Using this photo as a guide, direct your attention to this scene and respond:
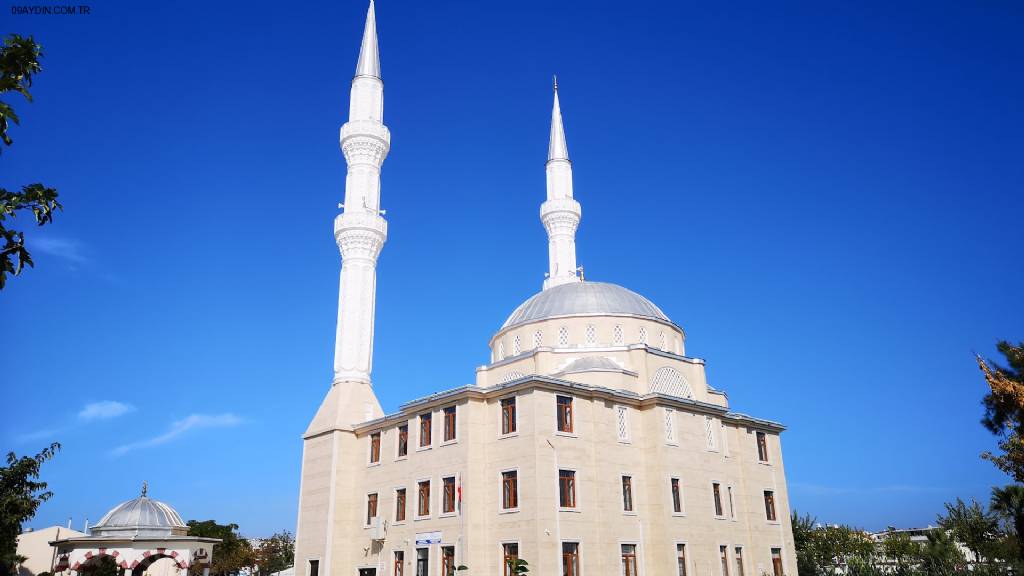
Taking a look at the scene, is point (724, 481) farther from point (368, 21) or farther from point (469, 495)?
point (368, 21)

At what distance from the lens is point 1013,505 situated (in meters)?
24.2

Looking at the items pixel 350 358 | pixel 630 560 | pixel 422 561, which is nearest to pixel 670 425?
pixel 630 560

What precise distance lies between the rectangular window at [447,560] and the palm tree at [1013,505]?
57.5 feet

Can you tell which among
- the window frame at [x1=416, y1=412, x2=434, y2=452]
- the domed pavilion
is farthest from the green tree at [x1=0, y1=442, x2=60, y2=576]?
the window frame at [x1=416, y1=412, x2=434, y2=452]

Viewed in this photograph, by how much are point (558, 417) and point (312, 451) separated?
12282 millimetres

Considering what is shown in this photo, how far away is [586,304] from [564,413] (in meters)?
7.92

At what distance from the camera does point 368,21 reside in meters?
40.6

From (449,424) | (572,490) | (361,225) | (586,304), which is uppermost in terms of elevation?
(361,225)

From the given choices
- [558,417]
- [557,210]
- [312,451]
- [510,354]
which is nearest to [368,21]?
[557,210]

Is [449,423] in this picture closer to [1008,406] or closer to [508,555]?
[508,555]

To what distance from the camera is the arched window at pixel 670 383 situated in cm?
3081

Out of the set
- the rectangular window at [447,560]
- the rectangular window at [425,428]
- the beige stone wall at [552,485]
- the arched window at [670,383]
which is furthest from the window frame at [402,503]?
the arched window at [670,383]

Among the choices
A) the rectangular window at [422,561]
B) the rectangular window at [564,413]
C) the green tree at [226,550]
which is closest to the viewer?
the rectangular window at [564,413]

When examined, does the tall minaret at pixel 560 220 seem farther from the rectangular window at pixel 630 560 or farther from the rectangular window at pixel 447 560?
the rectangular window at pixel 447 560
